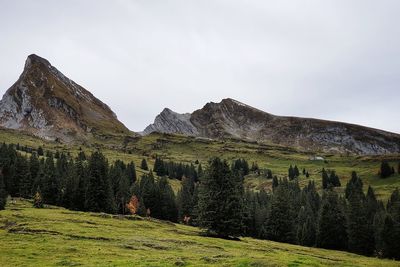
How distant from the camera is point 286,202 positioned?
112688 mm

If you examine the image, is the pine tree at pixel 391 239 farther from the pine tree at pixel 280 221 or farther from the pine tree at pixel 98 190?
the pine tree at pixel 98 190

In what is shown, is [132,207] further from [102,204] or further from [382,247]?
[382,247]

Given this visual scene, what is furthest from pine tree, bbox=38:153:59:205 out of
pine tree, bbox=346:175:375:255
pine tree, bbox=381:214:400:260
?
pine tree, bbox=381:214:400:260

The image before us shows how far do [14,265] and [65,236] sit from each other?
70.5 feet

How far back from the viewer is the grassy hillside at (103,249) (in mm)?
38375

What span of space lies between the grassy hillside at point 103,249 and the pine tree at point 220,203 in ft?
37.5

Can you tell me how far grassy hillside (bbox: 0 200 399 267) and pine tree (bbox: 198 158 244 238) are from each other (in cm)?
1144

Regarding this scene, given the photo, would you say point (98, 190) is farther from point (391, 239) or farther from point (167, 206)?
point (391, 239)

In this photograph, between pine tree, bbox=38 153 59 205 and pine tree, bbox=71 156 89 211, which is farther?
pine tree, bbox=38 153 59 205

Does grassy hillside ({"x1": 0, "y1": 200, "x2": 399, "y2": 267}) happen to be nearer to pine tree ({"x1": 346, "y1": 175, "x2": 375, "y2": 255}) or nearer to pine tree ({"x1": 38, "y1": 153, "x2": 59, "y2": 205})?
pine tree ({"x1": 346, "y1": 175, "x2": 375, "y2": 255})

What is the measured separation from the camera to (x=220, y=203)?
82562 mm

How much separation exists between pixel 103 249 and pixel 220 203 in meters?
37.1

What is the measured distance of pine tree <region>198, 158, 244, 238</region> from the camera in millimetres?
Answer: 81812

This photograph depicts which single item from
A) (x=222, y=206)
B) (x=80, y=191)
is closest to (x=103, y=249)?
(x=222, y=206)
